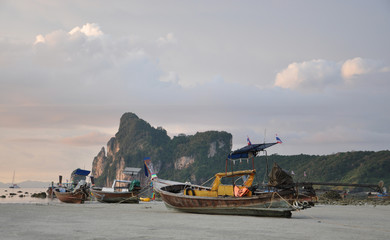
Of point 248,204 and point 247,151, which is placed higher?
point 247,151

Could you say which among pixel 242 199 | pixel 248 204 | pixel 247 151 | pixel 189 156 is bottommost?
pixel 248 204

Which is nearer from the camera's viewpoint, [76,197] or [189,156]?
[76,197]

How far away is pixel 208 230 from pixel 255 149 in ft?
36.0

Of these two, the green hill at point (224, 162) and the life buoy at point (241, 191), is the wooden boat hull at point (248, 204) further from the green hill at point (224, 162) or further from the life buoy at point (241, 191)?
the green hill at point (224, 162)

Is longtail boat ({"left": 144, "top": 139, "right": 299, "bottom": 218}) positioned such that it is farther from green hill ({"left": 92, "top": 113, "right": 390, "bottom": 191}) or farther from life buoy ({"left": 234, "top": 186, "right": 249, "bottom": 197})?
green hill ({"left": 92, "top": 113, "right": 390, "bottom": 191})

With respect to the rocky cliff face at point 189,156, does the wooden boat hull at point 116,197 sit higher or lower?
lower

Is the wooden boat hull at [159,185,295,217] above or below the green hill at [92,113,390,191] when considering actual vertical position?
below

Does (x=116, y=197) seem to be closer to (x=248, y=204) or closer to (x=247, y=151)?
(x=247, y=151)

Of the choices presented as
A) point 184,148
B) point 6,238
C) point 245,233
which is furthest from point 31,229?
point 184,148

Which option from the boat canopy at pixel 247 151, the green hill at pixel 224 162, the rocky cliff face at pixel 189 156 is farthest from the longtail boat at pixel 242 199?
the rocky cliff face at pixel 189 156

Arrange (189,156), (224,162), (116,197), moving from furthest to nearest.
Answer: (189,156) < (224,162) < (116,197)

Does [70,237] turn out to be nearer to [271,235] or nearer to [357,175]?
[271,235]

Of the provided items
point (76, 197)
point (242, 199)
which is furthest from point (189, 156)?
point (242, 199)

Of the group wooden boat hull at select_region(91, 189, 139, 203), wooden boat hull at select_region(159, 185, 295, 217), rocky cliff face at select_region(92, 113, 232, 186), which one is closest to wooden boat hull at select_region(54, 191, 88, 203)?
wooden boat hull at select_region(91, 189, 139, 203)
